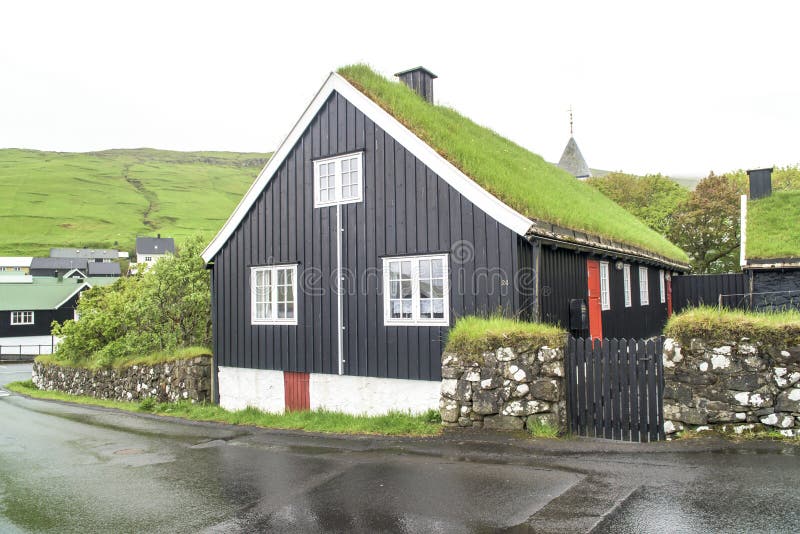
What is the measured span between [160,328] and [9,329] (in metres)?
42.5

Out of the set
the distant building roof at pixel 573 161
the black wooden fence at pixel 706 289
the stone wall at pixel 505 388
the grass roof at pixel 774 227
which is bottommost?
the stone wall at pixel 505 388

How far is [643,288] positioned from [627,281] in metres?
2.54

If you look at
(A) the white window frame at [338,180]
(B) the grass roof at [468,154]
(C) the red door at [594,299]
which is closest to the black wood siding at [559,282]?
(C) the red door at [594,299]

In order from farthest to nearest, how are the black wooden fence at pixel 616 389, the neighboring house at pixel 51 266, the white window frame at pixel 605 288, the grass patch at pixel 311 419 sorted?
1. the neighboring house at pixel 51 266
2. the white window frame at pixel 605 288
3. the grass patch at pixel 311 419
4. the black wooden fence at pixel 616 389

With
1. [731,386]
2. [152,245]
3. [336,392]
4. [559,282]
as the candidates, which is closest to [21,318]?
[336,392]

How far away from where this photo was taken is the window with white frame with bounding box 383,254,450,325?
11836 mm

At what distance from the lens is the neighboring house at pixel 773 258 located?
18.0 metres

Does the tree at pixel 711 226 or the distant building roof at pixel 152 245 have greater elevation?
the distant building roof at pixel 152 245

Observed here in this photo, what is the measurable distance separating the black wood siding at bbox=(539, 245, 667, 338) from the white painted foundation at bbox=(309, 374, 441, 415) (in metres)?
2.83

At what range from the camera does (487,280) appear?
444 inches

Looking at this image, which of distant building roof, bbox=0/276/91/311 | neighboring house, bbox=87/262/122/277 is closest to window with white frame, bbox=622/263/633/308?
distant building roof, bbox=0/276/91/311

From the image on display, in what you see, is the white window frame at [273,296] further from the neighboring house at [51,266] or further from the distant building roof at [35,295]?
the neighboring house at [51,266]

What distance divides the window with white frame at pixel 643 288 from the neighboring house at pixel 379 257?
9.57 feet

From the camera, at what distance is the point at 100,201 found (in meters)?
145
